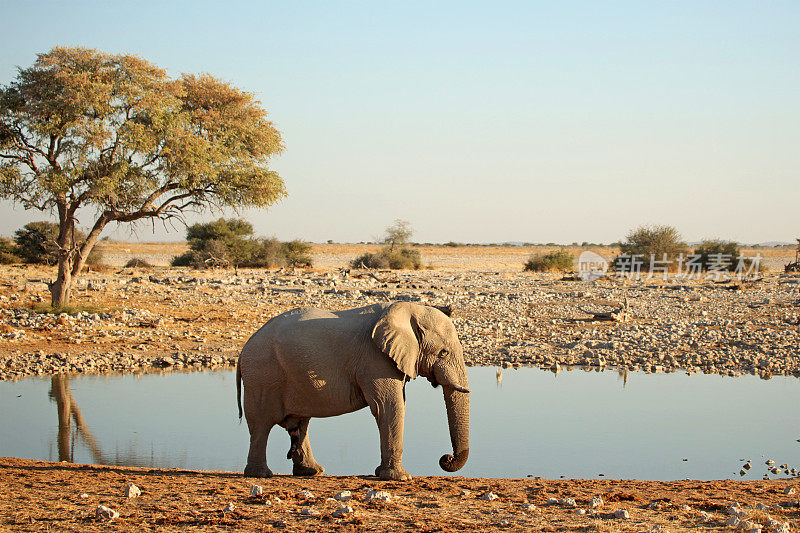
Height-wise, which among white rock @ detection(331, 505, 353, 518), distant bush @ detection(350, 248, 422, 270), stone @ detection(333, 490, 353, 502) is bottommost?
stone @ detection(333, 490, 353, 502)

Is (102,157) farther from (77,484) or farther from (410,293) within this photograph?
(77,484)

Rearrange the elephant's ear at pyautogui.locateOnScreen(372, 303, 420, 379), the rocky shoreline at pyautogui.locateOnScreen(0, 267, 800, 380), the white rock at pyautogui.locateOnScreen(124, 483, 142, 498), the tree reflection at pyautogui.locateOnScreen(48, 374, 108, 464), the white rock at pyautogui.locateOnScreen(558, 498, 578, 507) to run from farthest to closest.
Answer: the rocky shoreline at pyautogui.locateOnScreen(0, 267, 800, 380), the tree reflection at pyautogui.locateOnScreen(48, 374, 108, 464), the elephant's ear at pyautogui.locateOnScreen(372, 303, 420, 379), the white rock at pyautogui.locateOnScreen(124, 483, 142, 498), the white rock at pyautogui.locateOnScreen(558, 498, 578, 507)

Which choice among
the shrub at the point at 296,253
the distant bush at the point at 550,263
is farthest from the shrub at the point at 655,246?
the shrub at the point at 296,253

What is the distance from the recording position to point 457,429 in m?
7.95

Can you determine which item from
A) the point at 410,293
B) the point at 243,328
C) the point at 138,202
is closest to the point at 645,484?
the point at 243,328

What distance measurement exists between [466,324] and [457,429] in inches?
466

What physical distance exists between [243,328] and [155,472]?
36.6ft

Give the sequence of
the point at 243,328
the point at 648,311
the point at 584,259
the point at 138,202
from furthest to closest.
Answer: the point at 584,259
the point at 648,311
the point at 138,202
the point at 243,328

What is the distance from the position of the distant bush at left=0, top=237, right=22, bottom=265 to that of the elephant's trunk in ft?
116

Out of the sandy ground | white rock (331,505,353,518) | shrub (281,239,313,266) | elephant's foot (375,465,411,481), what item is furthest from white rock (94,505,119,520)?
shrub (281,239,313,266)

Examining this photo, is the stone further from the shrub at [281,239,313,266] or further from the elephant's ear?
the shrub at [281,239,313,266]

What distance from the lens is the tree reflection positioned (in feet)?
31.6

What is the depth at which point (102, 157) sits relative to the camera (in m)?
19.6

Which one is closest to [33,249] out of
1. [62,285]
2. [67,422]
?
[62,285]
